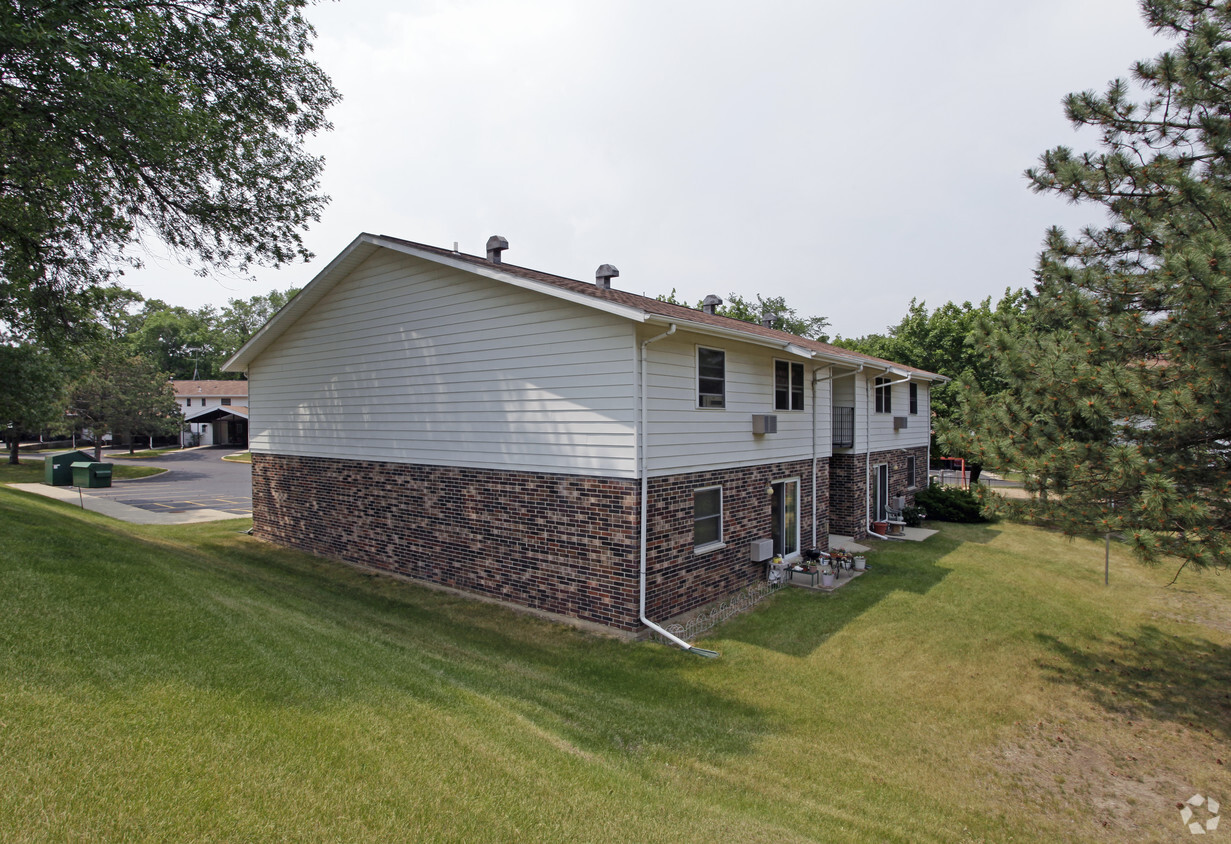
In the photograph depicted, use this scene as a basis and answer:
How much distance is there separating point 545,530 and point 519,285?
3755mm

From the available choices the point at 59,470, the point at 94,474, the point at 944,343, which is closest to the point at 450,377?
the point at 94,474

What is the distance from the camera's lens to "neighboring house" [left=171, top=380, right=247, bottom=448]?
47.7 metres

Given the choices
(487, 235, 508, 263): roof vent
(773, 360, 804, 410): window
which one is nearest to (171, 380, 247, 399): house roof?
(487, 235, 508, 263): roof vent

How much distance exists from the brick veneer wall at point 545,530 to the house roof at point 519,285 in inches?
90.7

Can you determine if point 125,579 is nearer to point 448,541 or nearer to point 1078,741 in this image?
point 448,541

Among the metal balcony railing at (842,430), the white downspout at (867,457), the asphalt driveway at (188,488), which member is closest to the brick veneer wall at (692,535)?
the metal balcony railing at (842,430)

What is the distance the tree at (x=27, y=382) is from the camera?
21.9 meters

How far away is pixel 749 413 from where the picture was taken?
10.8 metres

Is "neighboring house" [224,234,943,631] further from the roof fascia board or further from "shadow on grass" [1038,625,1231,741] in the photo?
"shadow on grass" [1038,625,1231,741]

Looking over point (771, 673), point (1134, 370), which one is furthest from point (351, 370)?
point (1134, 370)

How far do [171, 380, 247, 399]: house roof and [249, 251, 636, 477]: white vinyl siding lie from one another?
4786 cm

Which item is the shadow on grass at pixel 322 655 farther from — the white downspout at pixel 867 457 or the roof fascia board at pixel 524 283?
the white downspout at pixel 867 457

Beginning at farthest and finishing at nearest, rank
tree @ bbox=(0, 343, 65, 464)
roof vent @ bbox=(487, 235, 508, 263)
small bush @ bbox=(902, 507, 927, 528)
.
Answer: tree @ bbox=(0, 343, 65, 464), small bush @ bbox=(902, 507, 927, 528), roof vent @ bbox=(487, 235, 508, 263)

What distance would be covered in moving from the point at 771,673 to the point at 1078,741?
3.10 meters
